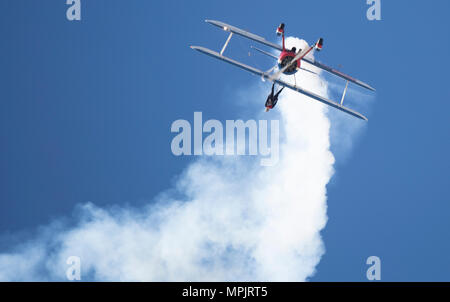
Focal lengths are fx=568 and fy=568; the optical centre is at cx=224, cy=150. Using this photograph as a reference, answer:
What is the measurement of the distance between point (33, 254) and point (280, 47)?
143ft

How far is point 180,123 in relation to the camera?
86625 mm
